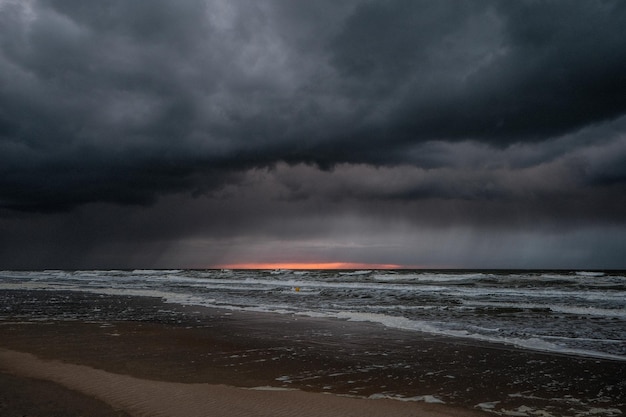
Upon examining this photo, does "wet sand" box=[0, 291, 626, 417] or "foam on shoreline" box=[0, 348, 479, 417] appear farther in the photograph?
"wet sand" box=[0, 291, 626, 417]

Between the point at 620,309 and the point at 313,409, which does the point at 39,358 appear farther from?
the point at 620,309

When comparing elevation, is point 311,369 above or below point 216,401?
below

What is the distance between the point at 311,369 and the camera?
825cm

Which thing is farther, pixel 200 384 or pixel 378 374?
pixel 378 374

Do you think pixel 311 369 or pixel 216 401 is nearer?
pixel 216 401

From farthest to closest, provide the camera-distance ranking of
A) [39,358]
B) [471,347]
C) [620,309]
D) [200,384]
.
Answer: [620,309]
[471,347]
[39,358]
[200,384]

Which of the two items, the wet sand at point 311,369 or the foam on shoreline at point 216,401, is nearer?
the foam on shoreline at point 216,401

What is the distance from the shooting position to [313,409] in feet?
18.8

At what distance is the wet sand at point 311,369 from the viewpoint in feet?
A: 19.8

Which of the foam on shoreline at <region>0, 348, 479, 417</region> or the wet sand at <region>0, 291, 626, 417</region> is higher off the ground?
the foam on shoreline at <region>0, 348, 479, 417</region>

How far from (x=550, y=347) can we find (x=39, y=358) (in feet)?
38.3

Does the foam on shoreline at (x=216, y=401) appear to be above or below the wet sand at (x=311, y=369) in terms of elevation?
above

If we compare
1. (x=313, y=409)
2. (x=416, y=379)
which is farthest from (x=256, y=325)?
(x=313, y=409)

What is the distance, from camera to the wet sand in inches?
238
